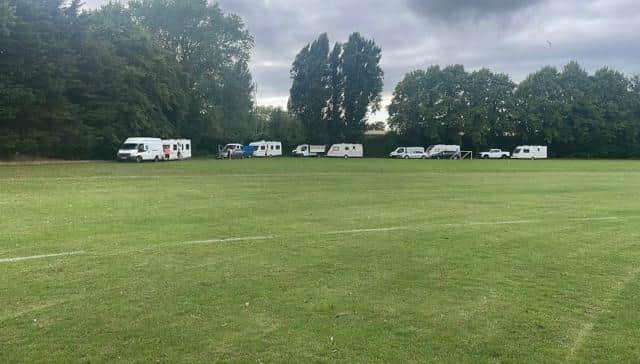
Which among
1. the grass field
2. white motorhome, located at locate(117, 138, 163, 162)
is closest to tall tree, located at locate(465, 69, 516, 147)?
white motorhome, located at locate(117, 138, 163, 162)

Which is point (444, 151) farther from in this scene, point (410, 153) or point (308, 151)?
point (308, 151)

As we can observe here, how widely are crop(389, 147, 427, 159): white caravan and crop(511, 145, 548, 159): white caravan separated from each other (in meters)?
13.6

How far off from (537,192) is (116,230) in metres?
16.4

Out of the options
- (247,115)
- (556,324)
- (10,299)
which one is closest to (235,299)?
(10,299)

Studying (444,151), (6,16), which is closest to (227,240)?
(6,16)

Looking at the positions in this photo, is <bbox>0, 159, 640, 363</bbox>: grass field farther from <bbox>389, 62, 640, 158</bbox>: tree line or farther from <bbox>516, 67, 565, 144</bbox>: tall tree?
<bbox>516, 67, 565, 144</bbox>: tall tree

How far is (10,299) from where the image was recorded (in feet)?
19.8

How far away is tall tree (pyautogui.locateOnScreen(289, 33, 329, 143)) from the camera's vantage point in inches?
3351

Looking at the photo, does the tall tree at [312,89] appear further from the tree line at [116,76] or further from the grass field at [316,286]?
the grass field at [316,286]

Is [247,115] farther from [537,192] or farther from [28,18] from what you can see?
[537,192]

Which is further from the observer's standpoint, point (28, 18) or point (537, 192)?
point (28, 18)

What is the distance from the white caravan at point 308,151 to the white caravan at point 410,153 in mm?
11267

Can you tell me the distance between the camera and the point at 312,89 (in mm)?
84938

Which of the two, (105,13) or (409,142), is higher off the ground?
(105,13)
